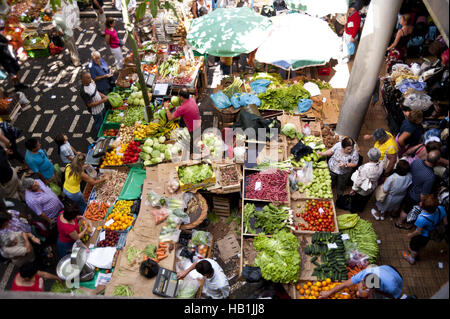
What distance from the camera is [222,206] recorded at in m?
6.71

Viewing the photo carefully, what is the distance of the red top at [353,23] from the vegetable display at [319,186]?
567 centimetres

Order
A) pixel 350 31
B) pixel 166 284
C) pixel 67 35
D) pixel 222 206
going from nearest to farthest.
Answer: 1. pixel 166 284
2. pixel 222 206
3. pixel 350 31
4. pixel 67 35

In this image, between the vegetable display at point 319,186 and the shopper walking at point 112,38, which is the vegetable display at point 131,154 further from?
the shopper walking at point 112,38

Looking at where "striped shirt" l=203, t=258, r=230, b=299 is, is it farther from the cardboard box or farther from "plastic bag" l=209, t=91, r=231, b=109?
"plastic bag" l=209, t=91, r=231, b=109

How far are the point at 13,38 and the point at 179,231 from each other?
10114 millimetres

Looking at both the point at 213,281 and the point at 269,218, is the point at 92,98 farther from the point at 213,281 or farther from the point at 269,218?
the point at 213,281

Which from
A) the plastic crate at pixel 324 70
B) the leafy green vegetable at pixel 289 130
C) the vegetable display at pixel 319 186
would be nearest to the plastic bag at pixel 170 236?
the vegetable display at pixel 319 186

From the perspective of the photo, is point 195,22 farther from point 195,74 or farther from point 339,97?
point 339,97

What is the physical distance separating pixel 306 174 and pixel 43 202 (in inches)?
201

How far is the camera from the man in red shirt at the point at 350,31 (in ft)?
31.8

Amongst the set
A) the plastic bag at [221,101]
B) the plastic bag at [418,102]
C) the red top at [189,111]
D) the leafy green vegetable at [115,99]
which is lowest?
the leafy green vegetable at [115,99]

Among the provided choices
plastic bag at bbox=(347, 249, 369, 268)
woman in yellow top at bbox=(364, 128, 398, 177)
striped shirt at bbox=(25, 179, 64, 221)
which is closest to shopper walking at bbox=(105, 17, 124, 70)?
striped shirt at bbox=(25, 179, 64, 221)

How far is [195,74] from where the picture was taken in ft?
29.8

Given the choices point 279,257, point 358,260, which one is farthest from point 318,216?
point 279,257
